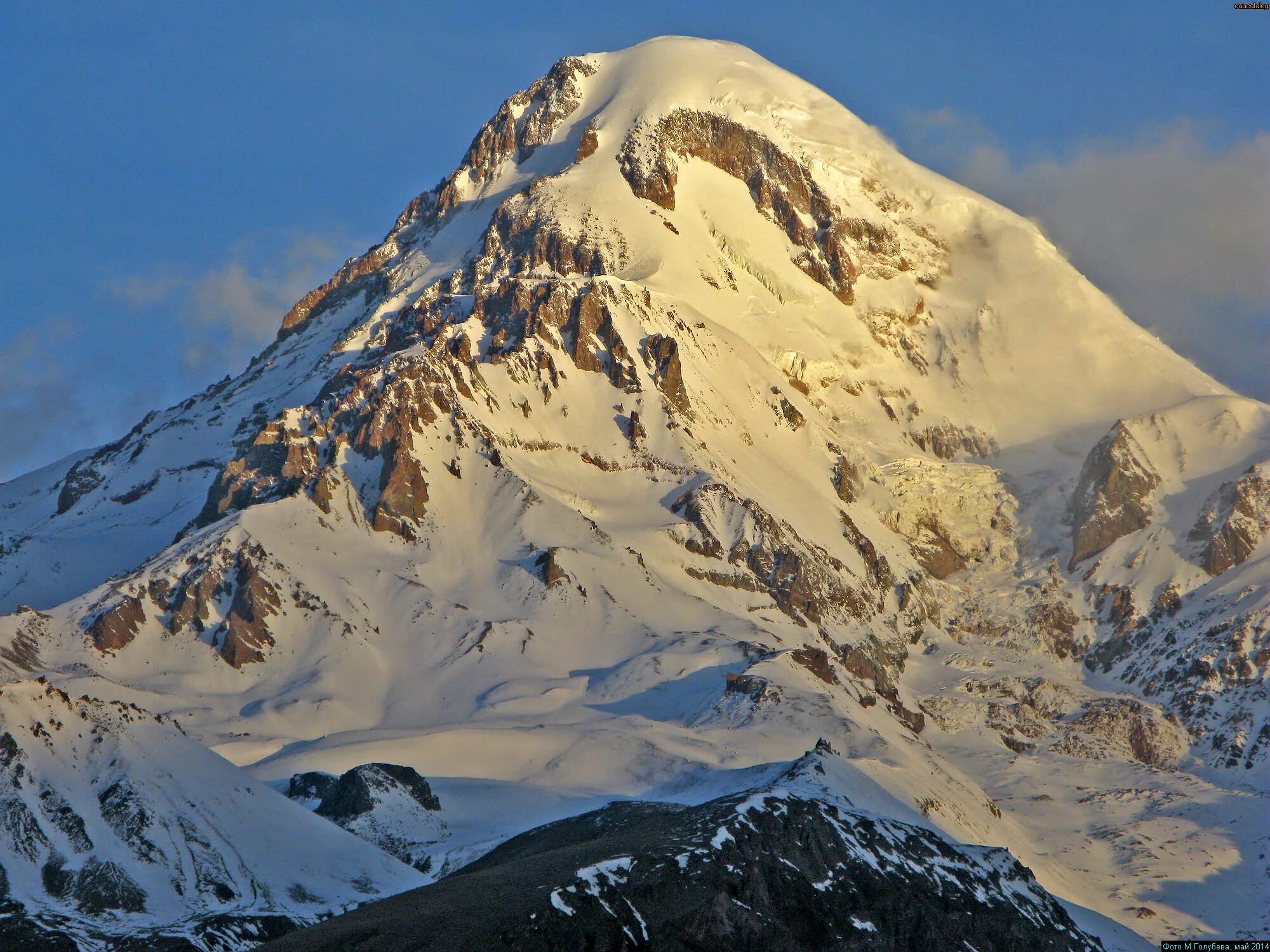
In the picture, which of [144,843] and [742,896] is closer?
[742,896]

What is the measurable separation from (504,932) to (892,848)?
43.7 meters

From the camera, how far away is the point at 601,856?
520 feet

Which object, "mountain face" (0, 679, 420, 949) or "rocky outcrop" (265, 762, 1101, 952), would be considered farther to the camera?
"mountain face" (0, 679, 420, 949)

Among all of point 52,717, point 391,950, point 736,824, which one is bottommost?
point 391,950

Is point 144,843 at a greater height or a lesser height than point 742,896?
greater

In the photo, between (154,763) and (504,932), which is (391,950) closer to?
(504,932)

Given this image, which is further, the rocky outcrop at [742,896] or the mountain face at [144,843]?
the mountain face at [144,843]

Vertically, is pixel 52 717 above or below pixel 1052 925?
above

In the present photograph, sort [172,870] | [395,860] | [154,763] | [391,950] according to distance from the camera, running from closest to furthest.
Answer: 1. [391,950]
2. [172,870]
3. [154,763]
4. [395,860]

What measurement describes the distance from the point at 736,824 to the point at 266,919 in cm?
3542

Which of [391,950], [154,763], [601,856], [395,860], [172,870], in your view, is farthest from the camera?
[395,860]

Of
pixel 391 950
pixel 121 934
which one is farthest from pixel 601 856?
pixel 121 934

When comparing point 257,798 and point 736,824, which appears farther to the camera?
point 257,798

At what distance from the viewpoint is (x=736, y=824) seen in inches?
6639
